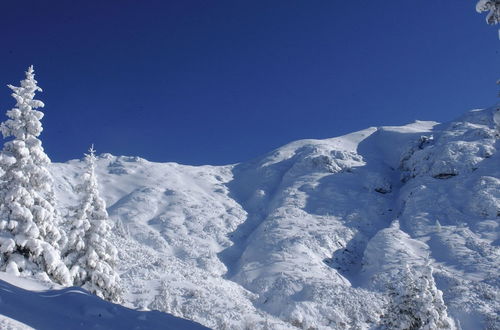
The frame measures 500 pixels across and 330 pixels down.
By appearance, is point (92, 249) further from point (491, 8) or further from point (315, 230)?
point (315, 230)

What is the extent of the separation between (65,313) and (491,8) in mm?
14246

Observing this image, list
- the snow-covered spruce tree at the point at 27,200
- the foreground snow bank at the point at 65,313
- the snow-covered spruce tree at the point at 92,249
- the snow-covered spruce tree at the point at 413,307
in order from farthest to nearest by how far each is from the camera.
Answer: the snow-covered spruce tree at the point at 413,307 < the snow-covered spruce tree at the point at 92,249 < the snow-covered spruce tree at the point at 27,200 < the foreground snow bank at the point at 65,313

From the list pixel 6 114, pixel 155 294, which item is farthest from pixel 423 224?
pixel 6 114

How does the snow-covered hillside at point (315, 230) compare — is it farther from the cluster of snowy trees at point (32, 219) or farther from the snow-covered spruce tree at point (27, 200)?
the snow-covered spruce tree at point (27, 200)

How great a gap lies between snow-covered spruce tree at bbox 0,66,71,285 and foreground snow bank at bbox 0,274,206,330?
6.10 metres

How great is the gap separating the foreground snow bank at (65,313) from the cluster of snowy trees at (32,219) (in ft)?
20.1

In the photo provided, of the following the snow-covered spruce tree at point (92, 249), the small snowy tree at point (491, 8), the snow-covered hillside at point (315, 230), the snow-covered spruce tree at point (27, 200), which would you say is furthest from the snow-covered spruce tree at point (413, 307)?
the snow-covered spruce tree at point (27, 200)

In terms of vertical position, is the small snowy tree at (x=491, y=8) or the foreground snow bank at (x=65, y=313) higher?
the small snowy tree at (x=491, y=8)

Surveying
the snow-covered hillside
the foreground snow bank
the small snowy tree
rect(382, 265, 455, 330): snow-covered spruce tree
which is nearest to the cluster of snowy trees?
the snow-covered hillside

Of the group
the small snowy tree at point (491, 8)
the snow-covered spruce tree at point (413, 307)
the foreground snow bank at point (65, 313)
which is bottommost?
the foreground snow bank at point (65, 313)

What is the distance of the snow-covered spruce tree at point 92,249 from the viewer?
73.5ft

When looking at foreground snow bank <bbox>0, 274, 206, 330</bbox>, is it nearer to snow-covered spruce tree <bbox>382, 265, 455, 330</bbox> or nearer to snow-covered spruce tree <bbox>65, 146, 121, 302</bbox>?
snow-covered spruce tree <bbox>65, 146, 121, 302</bbox>

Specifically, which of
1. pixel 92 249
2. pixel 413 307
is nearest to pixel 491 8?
pixel 92 249

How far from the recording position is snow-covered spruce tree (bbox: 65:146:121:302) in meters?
22.4
